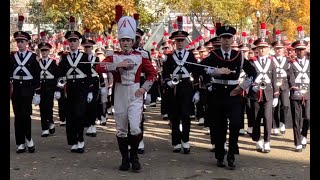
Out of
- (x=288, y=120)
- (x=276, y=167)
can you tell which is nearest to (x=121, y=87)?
(x=276, y=167)

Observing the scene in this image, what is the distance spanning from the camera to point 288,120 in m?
16.5

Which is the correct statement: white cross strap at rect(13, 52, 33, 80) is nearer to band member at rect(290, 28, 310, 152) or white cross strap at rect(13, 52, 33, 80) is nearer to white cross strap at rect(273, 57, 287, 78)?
band member at rect(290, 28, 310, 152)

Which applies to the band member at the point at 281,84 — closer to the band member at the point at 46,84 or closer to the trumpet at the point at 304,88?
the trumpet at the point at 304,88

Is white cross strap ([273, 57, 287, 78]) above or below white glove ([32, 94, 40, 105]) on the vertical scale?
above

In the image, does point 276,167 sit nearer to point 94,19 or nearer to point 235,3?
point 94,19

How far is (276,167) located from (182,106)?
2252 mm

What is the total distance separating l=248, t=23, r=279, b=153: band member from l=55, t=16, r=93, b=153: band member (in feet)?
10.4

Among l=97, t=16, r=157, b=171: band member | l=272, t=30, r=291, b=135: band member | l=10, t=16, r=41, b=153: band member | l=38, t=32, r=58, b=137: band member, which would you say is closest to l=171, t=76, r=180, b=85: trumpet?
l=97, t=16, r=157, b=171: band member

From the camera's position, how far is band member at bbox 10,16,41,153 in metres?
11.0

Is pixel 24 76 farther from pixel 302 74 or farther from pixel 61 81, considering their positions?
pixel 302 74

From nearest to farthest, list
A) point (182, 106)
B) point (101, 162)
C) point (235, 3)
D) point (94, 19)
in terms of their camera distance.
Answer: point (101, 162) → point (182, 106) → point (94, 19) → point (235, 3)

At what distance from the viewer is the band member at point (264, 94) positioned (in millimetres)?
11320

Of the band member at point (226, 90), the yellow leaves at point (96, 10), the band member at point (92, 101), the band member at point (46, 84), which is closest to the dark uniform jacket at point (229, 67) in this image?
the band member at point (226, 90)

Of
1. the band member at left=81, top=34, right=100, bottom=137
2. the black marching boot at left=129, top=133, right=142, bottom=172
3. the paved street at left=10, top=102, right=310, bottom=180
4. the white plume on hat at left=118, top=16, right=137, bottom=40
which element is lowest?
the paved street at left=10, top=102, right=310, bottom=180
